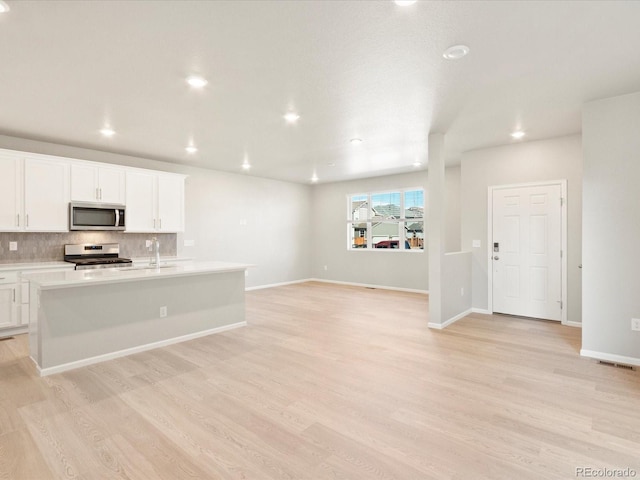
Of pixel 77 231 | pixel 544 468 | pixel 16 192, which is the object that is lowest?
pixel 544 468

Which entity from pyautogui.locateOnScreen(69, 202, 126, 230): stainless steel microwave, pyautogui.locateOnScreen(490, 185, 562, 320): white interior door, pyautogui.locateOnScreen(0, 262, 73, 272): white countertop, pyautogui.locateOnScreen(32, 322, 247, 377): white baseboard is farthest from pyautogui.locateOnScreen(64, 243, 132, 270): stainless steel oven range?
pyautogui.locateOnScreen(490, 185, 562, 320): white interior door

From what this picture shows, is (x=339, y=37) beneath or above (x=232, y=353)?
above

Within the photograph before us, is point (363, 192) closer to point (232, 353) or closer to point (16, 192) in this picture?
point (232, 353)

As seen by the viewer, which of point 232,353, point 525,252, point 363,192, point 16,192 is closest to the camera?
point 232,353

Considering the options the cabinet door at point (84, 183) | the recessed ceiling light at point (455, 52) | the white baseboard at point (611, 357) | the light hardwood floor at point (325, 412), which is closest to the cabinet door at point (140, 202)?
the cabinet door at point (84, 183)

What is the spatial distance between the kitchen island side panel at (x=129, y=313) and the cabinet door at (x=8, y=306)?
5.53 ft

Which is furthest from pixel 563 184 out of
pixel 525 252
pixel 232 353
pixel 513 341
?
pixel 232 353

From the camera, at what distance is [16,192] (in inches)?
180

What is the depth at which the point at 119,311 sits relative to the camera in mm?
3695

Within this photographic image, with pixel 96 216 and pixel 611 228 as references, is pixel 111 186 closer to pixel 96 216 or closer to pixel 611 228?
pixel 96 216

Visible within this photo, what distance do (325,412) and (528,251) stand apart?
418 cm

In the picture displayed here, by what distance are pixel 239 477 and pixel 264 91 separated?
306 centimetres

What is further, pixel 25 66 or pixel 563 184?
pixel 563 184

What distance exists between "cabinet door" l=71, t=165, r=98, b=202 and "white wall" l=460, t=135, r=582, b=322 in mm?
5826
